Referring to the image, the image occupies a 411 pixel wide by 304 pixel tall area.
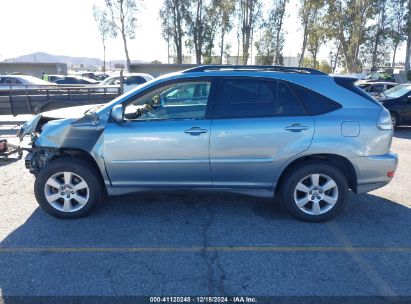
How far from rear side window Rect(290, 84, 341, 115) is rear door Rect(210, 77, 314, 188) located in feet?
0.23

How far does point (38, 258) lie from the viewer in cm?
324

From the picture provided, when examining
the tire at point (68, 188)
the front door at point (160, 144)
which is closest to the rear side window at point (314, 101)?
the front door at point (160, 144)

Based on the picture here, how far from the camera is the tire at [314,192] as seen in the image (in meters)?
3.90

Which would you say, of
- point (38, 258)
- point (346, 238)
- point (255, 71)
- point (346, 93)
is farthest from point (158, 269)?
point (346, 93)

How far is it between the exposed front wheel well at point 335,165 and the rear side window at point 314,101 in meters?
0.52

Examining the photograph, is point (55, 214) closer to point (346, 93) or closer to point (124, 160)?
point (124, 160)

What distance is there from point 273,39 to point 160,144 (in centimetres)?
3883

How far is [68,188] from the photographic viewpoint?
405 cm

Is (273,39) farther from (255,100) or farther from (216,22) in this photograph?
(255,100)

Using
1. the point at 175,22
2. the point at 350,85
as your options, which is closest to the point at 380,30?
the point at 175,22

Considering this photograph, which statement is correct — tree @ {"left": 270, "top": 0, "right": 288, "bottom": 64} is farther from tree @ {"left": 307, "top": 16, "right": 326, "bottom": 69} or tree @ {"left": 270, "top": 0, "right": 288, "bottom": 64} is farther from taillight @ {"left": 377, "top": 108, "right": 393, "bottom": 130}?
taillight @ {"left": 377, "top": 108, "right": 393, "bottom": 130}

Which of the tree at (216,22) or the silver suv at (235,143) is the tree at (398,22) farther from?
the silver suv at (235,143)

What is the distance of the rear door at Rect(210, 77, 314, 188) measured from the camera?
12.4 feet

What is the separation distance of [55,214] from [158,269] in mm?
1718
